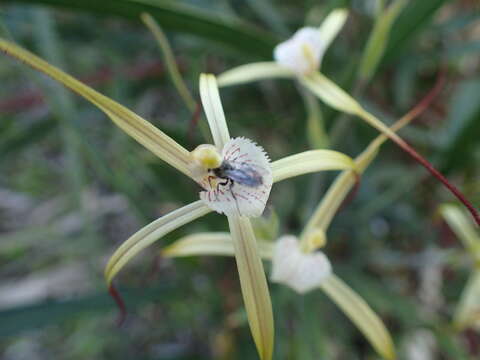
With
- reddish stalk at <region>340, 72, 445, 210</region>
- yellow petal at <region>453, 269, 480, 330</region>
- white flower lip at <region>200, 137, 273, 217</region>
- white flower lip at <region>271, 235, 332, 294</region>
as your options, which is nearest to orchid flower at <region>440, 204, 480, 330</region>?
yellow petal at <region>453, 269, 480, 330</region>

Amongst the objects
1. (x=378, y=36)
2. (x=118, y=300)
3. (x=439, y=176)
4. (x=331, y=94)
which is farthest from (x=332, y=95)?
(x=118, y=300)

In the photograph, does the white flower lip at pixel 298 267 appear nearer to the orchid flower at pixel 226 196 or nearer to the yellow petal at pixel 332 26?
the orchid flower at pixel 226 196

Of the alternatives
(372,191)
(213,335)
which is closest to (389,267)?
(372,191)

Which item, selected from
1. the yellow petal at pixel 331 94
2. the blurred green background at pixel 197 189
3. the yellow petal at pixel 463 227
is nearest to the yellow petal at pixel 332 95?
the yellow petal at pixel 331 94

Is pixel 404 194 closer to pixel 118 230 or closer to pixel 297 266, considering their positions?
pixel 297 266

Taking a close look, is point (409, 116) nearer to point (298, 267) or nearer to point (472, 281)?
point (298, 267)

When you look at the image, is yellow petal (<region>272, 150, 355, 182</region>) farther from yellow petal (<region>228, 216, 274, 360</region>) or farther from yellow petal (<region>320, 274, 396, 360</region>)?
yellow petal (<region>320, 274, 396, 360</region>)

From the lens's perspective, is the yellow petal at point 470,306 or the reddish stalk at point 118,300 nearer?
the reddish stalk at point 118,300
